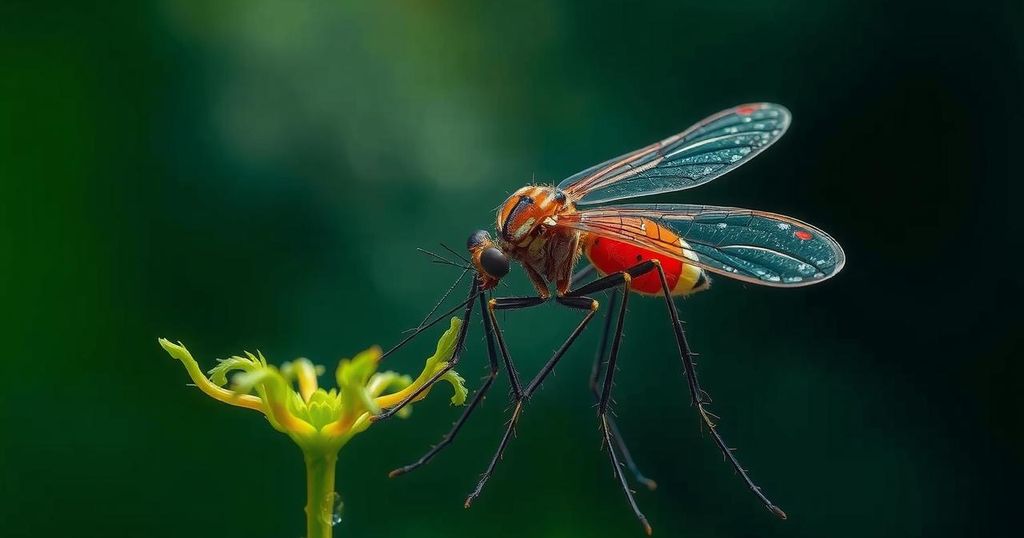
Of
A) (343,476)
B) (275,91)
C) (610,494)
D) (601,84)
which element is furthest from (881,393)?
(275,91)

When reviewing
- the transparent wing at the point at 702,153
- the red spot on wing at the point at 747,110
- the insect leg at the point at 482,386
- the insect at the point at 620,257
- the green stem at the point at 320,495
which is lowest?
the green stem at the point at 320,495

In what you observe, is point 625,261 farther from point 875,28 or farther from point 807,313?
point 875,28

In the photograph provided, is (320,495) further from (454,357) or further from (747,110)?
(747,110)

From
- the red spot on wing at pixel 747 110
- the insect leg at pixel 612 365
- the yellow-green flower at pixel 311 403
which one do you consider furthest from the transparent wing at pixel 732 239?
the yellow-green flower at pixel 311 403

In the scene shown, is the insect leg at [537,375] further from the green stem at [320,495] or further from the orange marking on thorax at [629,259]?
the green stem at [320,495]

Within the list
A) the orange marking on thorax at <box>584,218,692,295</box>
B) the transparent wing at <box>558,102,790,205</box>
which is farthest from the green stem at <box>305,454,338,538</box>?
the transparent wing at <box>558,102,790,205</box>

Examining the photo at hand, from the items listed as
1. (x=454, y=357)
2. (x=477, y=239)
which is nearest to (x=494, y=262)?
(x=477, y=239)

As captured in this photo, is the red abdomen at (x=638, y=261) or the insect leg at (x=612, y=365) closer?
the insect leg at (x=612, y=365)
